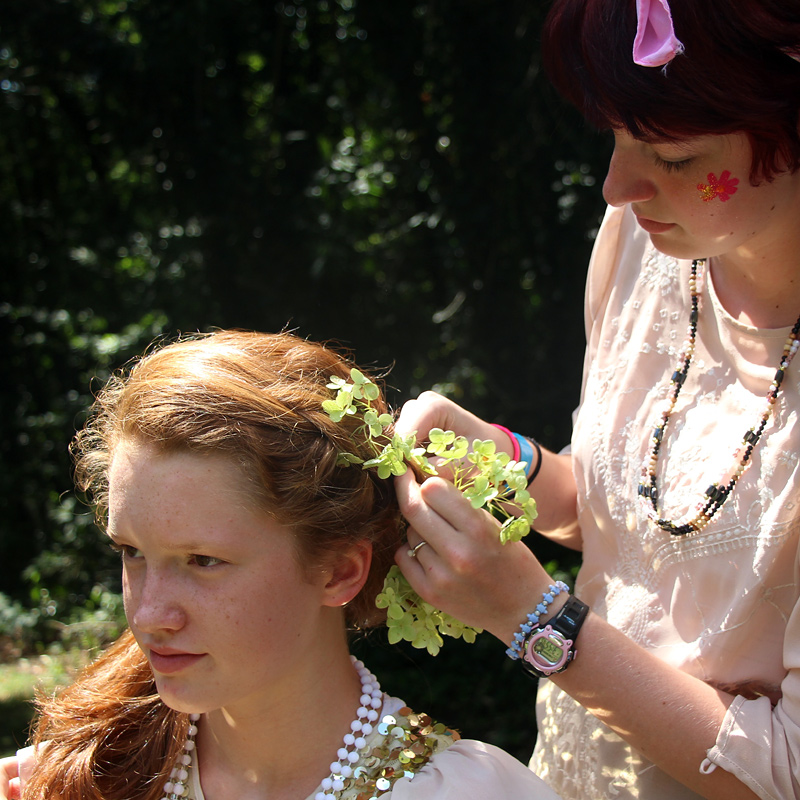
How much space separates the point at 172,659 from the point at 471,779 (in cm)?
54

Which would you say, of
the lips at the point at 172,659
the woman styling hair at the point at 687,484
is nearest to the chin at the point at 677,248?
the woman styling hair at the point at 687,484

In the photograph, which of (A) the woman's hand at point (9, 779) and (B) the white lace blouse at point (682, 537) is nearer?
(B) the white lace blouse at point (682, 537)

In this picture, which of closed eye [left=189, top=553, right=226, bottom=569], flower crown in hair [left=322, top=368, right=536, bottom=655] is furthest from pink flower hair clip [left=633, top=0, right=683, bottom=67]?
closed eye [left=189, top=553, right=226, bottom=569]

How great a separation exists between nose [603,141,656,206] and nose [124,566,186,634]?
98cm

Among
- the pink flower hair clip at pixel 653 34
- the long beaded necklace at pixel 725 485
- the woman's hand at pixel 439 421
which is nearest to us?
the pink flower hair clip at pixel 653 34

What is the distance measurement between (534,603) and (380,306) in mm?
2771

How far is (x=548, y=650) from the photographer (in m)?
1.37

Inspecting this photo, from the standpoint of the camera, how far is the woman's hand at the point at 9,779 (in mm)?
1585

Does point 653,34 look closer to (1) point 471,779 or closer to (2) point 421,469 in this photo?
(2) point 421,469

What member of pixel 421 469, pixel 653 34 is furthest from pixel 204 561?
pixel 653 34

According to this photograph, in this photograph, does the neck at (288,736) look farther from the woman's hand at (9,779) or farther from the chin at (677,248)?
the chin at (677,248)

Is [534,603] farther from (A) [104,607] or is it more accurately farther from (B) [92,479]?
(A) [104,607]

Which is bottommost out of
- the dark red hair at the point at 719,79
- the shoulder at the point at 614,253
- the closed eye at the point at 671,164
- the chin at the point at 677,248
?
the shoulder at the point at 614,253

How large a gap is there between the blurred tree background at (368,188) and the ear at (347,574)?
2332 mm
